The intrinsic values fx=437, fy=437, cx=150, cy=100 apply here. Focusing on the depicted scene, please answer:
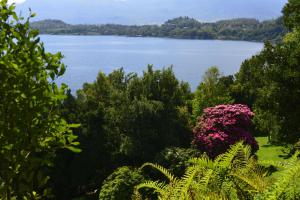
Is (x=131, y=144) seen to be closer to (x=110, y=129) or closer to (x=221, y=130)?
(x=110, y=129)

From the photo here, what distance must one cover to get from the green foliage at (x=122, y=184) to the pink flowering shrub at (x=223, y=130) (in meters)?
4.14

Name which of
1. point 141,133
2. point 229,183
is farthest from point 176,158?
point 229,183

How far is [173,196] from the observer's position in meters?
4.65

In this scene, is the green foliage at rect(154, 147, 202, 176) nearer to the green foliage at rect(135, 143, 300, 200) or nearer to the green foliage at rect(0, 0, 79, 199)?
the green foliage at rect(135, 143, 300, 200)

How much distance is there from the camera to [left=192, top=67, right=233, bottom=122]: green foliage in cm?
2853

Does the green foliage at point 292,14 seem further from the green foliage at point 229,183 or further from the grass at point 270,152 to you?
the green foliage at point 229,183

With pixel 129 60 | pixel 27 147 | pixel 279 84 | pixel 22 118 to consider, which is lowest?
pixel 129 60

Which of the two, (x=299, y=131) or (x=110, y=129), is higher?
(x=299, y=131)

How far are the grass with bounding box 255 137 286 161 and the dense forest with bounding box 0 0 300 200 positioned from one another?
8cm

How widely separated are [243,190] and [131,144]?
55.1 ft

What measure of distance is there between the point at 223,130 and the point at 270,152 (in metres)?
7.42

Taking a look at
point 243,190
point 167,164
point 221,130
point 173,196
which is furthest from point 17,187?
point 221,130

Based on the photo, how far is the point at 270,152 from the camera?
25844 millimetres

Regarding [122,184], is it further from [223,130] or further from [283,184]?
[283,184]
